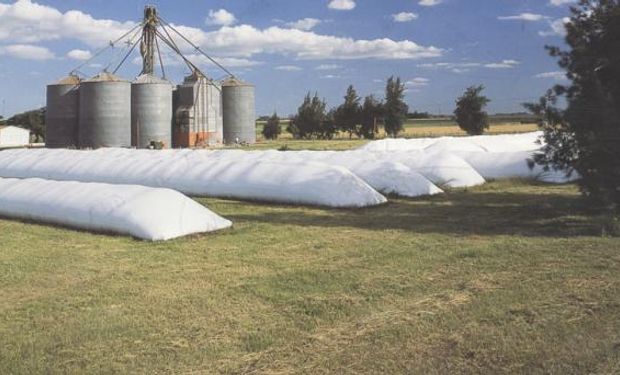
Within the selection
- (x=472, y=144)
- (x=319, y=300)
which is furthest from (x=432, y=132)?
(x=319, y=300)

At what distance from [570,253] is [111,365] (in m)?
7.06

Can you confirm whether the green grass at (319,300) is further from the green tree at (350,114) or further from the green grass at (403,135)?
the green tree at (350,114)

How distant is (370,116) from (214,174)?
155 feet

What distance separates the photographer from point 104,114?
146 feet

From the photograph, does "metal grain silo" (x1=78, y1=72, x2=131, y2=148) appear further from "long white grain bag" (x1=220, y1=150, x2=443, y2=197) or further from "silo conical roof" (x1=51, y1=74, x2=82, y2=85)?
"long white grain bag" (x1=220, y1=150, x2=443, y2=197)

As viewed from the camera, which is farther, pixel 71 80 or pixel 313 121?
pixel 313 121

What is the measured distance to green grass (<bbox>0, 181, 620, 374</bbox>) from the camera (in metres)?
5.47

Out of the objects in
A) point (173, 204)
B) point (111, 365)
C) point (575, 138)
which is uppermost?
point (575, 138)

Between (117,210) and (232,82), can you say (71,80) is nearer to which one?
(232,82)

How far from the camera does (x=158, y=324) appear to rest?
6.45m

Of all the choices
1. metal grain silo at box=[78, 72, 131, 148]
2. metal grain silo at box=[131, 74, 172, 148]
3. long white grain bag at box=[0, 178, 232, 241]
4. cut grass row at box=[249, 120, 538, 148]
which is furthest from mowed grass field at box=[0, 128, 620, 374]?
cut grass row at box=[249, 120, 538, 148]

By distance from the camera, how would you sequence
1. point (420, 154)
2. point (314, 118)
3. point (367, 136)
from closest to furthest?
point (420, 154) < point (367, 136) < point (314, 118)

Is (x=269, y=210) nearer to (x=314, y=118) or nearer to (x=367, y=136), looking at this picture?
(x=367, y=136)

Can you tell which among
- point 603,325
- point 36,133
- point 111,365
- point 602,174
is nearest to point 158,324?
point 111,365
